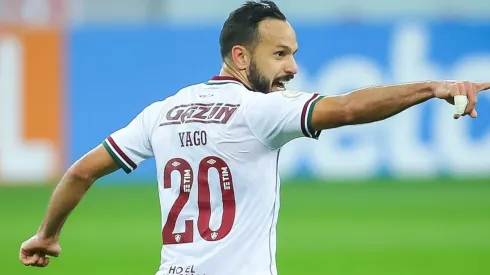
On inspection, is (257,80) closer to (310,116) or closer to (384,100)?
(310,116)

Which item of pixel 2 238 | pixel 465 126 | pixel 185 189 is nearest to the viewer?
pixel 185 189

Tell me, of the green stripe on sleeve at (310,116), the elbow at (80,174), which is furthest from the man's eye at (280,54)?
the elbow at (80,174)

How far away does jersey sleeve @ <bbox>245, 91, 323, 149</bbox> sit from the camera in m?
3.93

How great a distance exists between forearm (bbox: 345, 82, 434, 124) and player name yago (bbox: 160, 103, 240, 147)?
52 centimetres

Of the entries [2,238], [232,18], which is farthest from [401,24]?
[232,18]

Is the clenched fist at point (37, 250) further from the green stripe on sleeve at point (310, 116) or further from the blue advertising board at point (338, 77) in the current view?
the blue advertising board at point (338, 77)

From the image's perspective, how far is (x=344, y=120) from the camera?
3.86m

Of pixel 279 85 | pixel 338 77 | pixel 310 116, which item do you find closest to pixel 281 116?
pixel 310 116

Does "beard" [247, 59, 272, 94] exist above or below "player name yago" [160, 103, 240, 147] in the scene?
above

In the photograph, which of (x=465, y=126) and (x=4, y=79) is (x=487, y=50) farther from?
(x=4, y=79)

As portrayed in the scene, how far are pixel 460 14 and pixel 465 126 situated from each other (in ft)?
13.8

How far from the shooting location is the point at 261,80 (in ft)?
14.4

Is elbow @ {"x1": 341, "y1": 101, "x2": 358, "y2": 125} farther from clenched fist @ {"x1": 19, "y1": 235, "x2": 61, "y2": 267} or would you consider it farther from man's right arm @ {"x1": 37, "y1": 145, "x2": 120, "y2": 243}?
clenched fist @ {"x1": 19, "y1": 235, "x2": 61, "y2": 267}

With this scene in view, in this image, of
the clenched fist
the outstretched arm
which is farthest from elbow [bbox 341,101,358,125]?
the clenched fist
